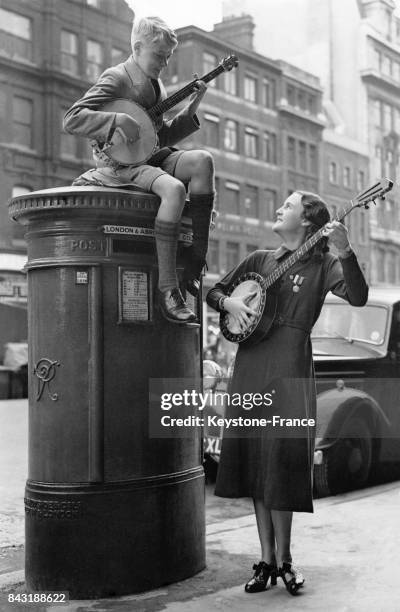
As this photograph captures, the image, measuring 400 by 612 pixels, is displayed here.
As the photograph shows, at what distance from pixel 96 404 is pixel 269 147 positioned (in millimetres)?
39827

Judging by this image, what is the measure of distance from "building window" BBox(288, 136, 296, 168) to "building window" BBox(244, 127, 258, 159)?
2.89 m

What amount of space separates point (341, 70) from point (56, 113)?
1001 inches

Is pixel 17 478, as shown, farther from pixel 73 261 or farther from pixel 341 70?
pixel 341 70

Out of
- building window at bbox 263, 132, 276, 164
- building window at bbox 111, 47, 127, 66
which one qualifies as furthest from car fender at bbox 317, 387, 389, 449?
building window at bbox 263, 132, 276, 164

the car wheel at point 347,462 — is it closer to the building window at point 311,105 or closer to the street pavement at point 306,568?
the street pavement at point 306,568

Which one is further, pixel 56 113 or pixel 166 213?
pixel 56 113

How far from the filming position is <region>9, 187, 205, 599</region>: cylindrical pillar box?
4113 mm

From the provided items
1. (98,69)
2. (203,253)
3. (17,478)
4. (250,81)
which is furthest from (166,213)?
(250,81)

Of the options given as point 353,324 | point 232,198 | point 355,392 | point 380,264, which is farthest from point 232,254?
point 355,392

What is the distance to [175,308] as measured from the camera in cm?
413

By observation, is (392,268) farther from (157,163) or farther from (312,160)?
(157,163)

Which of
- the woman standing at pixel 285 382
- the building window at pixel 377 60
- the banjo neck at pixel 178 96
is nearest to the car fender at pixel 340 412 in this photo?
the woman standing at pixel 285 382

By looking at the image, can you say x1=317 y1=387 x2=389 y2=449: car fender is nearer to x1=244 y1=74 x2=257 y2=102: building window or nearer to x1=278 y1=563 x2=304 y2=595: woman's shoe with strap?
x1=278 y1=563 x2=304 y2=595: woman's shoe with strap

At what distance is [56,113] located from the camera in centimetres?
3012
